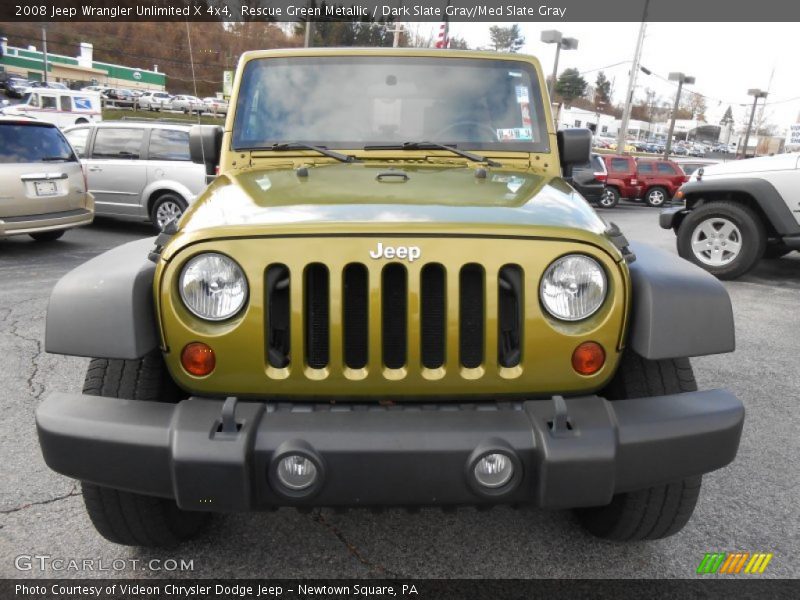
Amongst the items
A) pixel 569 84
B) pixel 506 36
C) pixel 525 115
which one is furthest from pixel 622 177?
pixel 569 84

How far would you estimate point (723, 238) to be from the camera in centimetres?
744

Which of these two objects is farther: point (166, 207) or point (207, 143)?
point (166, 207)

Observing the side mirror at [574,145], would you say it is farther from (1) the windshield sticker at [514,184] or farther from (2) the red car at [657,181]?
(2) the red car at [657,181]

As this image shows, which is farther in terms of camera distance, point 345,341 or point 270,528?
point 270,528

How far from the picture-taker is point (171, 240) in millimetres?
2047

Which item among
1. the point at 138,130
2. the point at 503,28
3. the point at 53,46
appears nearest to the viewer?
the point at 138,130

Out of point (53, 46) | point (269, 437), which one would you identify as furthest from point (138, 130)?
point (53, 46)

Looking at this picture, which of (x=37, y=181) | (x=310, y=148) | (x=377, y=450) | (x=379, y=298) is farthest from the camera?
(x=37, y=181)

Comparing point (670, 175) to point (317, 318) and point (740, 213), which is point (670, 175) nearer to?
point (740, 213)

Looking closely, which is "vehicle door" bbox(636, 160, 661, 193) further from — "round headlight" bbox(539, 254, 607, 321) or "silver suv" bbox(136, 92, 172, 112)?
"silver suv" bbox(136, 92, 172, 112)

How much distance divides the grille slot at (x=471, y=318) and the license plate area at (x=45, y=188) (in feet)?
23.8

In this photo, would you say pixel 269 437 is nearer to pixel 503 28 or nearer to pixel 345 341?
pixel 345 341

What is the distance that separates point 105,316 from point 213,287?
326mm

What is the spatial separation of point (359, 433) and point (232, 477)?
357 millimetres
